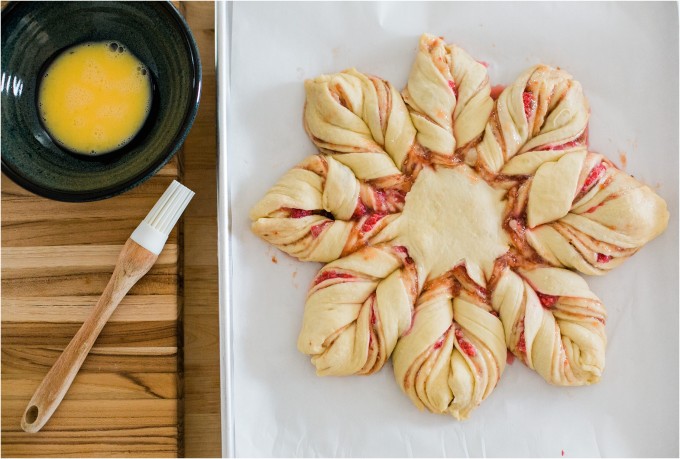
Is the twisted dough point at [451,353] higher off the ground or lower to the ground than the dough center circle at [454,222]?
lower

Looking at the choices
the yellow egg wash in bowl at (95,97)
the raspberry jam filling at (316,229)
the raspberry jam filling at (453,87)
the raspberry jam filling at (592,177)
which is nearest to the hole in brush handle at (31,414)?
the yellow egg wash in bowl at (95,97)

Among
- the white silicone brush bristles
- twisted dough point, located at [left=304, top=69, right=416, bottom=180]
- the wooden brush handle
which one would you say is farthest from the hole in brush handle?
twisted dough point, located at [left=304, top=69, right=416, bottom=180]

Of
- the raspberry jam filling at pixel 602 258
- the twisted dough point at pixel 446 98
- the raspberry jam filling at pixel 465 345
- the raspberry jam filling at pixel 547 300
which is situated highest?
Answer: the twisted dough point at pixel 446 98

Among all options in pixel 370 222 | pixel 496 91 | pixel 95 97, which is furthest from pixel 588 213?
pixel 95 97

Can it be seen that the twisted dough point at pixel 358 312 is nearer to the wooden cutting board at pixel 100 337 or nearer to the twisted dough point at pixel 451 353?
the twisted dough point at pixel 451 353

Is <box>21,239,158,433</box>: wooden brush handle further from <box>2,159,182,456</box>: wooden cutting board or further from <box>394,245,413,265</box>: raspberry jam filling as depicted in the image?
<box>394,245,413,265</box>: raspberry jam filling

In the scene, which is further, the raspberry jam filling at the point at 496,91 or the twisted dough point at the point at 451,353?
the raspberry jam filling at the point at 496,91
